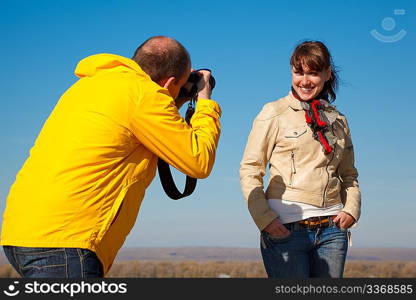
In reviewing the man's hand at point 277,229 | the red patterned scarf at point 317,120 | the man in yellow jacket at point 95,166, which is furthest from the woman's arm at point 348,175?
the man in yellow jacket at point 95,166

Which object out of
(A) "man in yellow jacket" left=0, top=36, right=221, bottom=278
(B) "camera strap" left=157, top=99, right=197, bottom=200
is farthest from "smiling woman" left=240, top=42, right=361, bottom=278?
(A) "man in yellow jacket" left=0, top=36, right=221, bottom=278

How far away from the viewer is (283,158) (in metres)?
4.48

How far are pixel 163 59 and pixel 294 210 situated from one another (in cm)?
161

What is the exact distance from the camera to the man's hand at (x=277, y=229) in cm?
430

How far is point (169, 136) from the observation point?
3.26 metres

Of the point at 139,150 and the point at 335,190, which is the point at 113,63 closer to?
the point at 139,150

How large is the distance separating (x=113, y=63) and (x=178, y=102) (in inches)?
22.1

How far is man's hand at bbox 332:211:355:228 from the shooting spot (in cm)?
444

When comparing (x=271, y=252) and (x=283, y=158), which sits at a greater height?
(x=283, y=158)

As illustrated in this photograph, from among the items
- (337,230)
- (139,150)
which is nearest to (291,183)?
(337,230)

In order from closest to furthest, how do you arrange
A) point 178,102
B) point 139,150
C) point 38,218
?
point 38,218
point 139,150
point 178,102

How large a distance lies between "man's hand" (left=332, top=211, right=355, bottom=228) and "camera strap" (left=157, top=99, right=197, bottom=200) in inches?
52.6

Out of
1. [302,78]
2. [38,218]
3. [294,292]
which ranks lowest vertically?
[294,292]

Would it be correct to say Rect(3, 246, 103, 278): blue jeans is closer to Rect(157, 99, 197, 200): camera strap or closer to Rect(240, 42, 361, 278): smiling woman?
Rect(157, 99, 197, 200): camera strap
